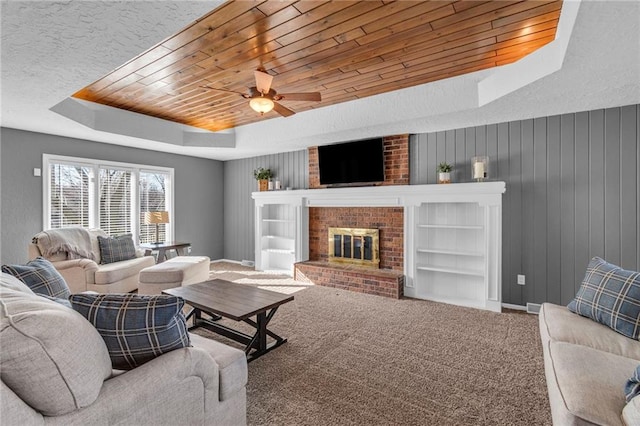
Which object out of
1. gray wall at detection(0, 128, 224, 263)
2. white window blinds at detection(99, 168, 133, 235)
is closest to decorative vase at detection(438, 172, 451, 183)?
gray wall at detection(0, 128, 224, 263)

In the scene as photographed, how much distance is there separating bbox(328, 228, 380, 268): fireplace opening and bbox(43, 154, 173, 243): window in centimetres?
336

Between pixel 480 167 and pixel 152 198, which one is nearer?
pixel 480 167

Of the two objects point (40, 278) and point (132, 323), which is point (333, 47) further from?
point (40, 278)

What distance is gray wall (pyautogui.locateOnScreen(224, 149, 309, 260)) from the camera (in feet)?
20.2

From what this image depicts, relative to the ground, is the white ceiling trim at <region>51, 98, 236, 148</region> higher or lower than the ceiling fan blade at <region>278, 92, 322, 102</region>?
higher

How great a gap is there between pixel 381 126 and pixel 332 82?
1.12 m

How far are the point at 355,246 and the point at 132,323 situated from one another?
13.5ft

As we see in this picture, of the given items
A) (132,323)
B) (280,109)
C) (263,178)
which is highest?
(280,109)

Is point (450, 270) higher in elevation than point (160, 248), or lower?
lower

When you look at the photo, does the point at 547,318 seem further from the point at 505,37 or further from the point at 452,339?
the point at 505,37

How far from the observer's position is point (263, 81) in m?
2.75

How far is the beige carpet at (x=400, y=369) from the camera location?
1944 mm

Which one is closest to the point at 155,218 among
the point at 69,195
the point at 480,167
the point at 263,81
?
the point at 69,195

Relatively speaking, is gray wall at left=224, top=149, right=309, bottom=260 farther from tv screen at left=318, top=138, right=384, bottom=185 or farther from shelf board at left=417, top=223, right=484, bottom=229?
shelf board at left=417, top=223, right=484, bottom=229
